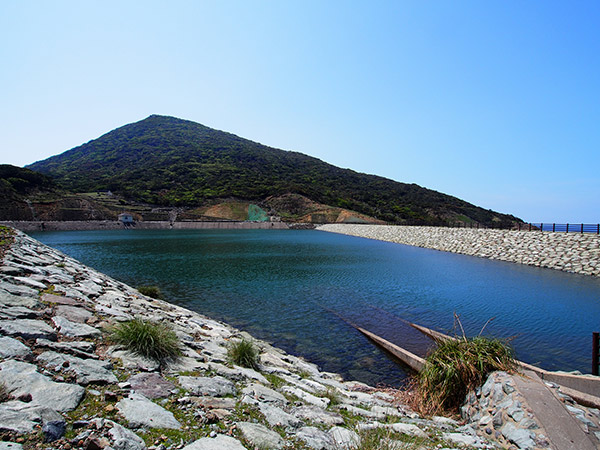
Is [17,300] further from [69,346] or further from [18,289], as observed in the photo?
[69,346]

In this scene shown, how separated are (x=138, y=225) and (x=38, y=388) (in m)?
83.9

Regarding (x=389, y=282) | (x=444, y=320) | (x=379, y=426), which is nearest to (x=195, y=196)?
(x=389, y=282)

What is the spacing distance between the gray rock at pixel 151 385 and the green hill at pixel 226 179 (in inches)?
3649

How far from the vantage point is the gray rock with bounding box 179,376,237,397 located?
4523mm

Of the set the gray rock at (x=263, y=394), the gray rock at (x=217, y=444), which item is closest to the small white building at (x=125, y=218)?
the gray rock at (x=263, y=394)

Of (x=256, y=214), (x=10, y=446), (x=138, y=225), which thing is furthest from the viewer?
(x=256, y=214)

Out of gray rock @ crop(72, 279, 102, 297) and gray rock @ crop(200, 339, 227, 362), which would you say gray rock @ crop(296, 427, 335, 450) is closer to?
gray rock @ crop(200, 339, 227, 362)

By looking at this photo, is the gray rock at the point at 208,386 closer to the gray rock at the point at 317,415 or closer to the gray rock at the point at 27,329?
the gray rock at the point at 317,415

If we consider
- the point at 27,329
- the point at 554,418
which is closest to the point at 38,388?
the point at 27,329

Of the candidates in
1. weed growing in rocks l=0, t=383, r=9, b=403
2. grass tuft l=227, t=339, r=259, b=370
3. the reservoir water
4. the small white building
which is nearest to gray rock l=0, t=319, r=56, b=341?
weed growing in rocks l=0, t=383, r=9, b=403

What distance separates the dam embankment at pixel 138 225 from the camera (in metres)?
68.1

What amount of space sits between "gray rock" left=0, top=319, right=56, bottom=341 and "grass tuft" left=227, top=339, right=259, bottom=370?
9.61 feet

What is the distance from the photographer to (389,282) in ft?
66.6

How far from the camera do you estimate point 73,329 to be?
541cm
